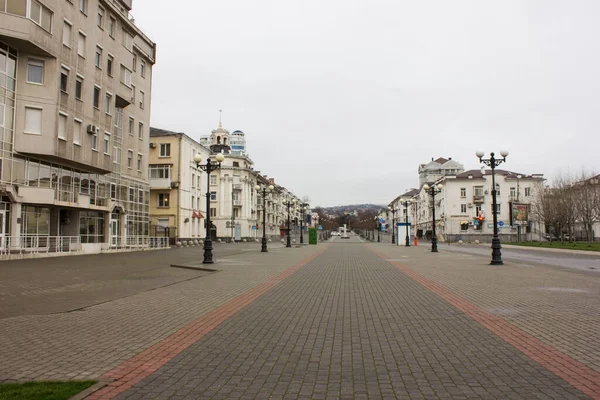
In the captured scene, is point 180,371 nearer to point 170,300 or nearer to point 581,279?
point 170,300

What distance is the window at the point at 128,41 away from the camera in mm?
38781

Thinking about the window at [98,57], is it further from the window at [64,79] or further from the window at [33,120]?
the window at [33,120]

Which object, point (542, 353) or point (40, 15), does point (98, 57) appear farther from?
point (542, 353)

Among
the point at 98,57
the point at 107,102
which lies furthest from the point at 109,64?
the point at 107,102

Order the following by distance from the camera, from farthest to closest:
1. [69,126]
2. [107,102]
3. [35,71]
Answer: [107,102]
[69,126]
[35,71]

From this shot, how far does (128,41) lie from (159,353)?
3908 centimetres

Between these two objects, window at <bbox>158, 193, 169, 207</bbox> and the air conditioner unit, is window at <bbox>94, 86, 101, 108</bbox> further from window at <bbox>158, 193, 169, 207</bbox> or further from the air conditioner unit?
window at <bbox>158, 193, 169, 207</bbox>

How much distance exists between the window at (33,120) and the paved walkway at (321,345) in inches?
799

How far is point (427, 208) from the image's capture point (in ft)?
323

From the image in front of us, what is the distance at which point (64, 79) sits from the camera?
29.5m

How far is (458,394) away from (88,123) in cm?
3277

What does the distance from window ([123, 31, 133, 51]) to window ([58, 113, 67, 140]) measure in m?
12.2

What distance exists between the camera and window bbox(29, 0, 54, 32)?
26.2m

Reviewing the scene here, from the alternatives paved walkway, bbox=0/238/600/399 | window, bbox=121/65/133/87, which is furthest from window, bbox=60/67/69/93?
paved walkway, bbox=0/238/600/399
